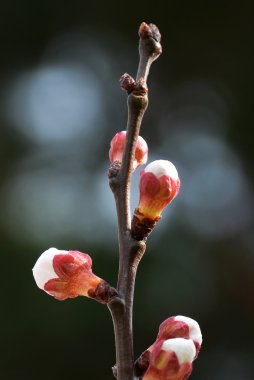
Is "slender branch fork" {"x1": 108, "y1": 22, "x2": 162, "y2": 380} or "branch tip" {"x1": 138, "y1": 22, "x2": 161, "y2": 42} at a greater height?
"branch tip" {"x1": 138, "y1": 22, "x2": 161, "y2": 42}

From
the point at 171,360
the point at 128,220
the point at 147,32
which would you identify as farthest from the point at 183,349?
the point at 147,32

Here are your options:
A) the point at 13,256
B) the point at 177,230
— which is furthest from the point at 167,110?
the point at 13,256

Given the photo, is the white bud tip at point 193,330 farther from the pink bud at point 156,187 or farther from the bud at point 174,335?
the pink bud at point 156,187

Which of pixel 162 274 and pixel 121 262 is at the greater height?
pixel 121 262

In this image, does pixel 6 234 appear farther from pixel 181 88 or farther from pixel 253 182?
pixel 181 88

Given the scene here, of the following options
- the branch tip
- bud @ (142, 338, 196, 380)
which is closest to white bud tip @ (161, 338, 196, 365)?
bud @ (142, 338, 196, 380)

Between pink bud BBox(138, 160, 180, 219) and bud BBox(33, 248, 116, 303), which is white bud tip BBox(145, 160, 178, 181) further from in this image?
bud BBox(33, 248, 116, 303)
